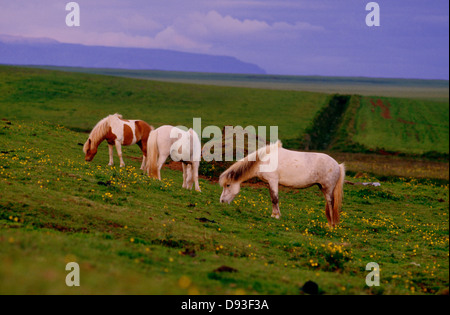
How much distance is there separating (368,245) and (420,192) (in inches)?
611

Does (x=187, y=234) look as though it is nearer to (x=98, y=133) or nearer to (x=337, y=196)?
(x=337, y=196)

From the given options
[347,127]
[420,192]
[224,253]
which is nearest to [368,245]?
[224,253]

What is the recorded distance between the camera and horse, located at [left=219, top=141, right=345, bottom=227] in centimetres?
1736

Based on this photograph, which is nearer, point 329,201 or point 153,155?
point 329,201

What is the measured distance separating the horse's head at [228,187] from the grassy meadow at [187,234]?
1.97ft

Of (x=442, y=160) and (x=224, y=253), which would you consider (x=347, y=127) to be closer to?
(x=442, y=160)

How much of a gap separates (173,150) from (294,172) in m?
5.89

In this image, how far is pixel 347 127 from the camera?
64.9m

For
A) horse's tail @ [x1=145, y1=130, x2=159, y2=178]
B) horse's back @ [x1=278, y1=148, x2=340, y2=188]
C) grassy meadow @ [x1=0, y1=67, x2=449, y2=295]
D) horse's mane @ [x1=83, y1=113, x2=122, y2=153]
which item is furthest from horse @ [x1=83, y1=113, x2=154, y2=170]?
horse's back @ [x1=278, y1=148, x2=340, y2=188]

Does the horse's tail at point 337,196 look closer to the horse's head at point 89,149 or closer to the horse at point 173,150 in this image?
the horse at point 173,150

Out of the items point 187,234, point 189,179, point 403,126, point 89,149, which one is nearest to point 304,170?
point 189,179

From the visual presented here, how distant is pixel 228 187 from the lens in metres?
17.9

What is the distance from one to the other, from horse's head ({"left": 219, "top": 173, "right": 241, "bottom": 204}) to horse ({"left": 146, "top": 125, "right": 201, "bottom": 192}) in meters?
2.48

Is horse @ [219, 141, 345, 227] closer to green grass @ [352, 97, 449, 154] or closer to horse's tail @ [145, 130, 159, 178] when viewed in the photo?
horse's tail @ [145, 130, 159, 178]
